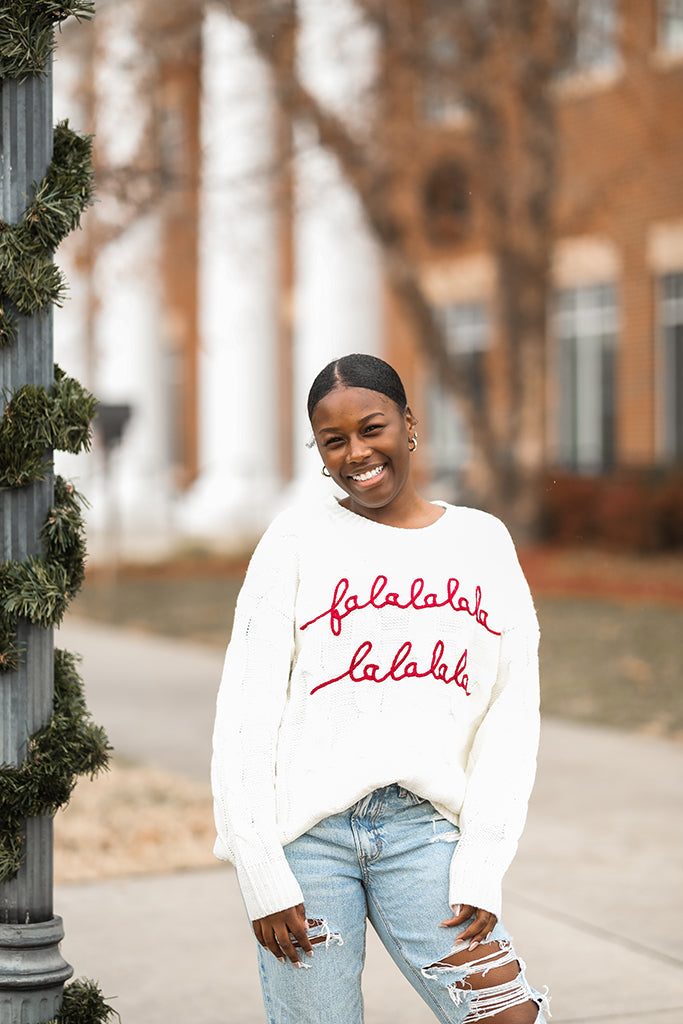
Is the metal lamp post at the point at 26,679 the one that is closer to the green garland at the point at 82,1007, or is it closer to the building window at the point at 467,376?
the green garland at the point at 82,1007

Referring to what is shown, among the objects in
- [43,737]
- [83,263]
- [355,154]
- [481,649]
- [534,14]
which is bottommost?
[43,737]

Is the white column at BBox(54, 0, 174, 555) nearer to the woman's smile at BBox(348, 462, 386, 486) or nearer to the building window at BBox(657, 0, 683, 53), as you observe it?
the building window at BBox(657, 0, 683, 53)

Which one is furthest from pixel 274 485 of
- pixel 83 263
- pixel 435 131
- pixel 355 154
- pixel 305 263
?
pixel 83 263

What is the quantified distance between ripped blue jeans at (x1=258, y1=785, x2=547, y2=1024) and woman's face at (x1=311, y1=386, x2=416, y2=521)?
507mm

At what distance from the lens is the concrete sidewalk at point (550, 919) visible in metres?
4.52

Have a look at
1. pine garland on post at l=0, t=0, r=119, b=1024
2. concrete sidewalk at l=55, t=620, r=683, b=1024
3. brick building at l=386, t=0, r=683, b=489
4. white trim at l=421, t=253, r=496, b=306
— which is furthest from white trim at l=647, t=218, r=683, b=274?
pine garland on post at l=0, t=0, r=119, b=1024

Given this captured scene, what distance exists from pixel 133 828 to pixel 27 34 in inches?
164

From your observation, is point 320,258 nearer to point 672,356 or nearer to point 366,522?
point 672,356

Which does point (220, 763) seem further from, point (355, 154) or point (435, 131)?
point (435, 131)

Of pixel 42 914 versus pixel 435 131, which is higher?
pixel 435 131

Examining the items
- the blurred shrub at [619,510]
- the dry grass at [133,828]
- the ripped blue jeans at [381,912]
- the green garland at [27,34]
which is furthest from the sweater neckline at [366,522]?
the blurred shrub at [619,510]

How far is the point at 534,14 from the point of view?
15156 millimetres

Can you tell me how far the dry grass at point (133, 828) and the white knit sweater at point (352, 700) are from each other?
132 inches

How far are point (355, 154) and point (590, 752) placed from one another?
891 cm
